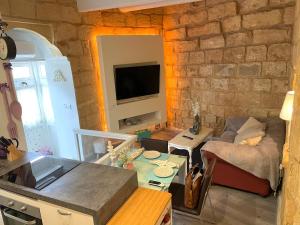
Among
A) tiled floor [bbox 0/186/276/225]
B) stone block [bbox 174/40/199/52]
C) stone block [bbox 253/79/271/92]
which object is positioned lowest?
tiled floor [bbox 0/186/276/225]

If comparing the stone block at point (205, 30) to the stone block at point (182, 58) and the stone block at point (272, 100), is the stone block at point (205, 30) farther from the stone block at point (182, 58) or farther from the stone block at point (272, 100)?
the stone block at point (272, 100)

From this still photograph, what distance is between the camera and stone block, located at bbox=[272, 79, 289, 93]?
12.3ft

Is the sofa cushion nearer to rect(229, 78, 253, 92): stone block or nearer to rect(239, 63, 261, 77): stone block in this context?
rect(229, 78, 253, 92): stone block

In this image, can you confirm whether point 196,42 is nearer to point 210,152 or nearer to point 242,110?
point 242,110

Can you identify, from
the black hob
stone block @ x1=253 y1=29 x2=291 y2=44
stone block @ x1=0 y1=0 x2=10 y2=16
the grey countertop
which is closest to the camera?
the grey countertop

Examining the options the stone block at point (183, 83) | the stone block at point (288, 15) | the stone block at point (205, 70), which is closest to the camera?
the stone block at point (288, 15)

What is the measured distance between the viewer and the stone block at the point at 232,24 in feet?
12.9

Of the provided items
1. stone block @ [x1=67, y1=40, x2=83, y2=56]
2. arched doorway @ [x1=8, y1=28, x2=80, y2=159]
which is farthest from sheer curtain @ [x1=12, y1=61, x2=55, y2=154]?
stone block @ [x1=67, y1=40, x2=83, y2=56]

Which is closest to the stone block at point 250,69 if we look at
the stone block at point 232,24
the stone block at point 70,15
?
the stone block at point 232,24

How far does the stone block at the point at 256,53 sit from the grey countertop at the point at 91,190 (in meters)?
3.30

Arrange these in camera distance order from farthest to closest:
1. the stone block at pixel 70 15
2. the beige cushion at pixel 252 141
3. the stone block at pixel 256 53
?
the stone block at pixel 256 53, the stone block at pixel 70 15, the beige cushion at pixel 252 141

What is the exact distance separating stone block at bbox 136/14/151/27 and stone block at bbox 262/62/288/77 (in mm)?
2396

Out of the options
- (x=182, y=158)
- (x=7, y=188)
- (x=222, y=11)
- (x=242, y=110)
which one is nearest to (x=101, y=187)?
A: (x=7, y=188)

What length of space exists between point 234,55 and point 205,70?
24.9 inches
